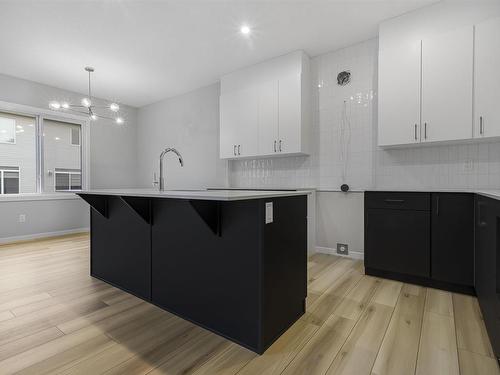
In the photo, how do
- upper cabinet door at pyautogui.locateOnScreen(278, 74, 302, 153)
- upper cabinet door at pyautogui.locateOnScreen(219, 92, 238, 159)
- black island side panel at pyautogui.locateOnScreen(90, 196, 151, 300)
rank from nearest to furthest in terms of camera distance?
black island side panel at pyautogui.locateOnScreen(90, 196, 151, 300) < upper cabinet door at pyautogui.locateOnScreen(278, 74, 302, 153) < upper cabinet door at pyautogui.locateOnScreen(219, 92, 238, 159)

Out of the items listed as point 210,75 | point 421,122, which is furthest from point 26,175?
point 421,122

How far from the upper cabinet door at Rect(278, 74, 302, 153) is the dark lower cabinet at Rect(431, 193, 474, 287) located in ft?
5.55

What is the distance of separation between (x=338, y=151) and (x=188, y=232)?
8.05ft

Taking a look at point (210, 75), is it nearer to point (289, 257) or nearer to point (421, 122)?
point (421, 122)

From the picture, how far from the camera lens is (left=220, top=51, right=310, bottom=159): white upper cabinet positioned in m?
3.49

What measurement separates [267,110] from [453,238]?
2.60m

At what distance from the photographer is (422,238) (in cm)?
242

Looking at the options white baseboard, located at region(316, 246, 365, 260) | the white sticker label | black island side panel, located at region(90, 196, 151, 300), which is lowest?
white baseboard, located at region(316, 246, 365, 260)

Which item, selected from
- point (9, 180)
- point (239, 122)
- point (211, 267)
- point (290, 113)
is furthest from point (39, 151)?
point (211, 267)

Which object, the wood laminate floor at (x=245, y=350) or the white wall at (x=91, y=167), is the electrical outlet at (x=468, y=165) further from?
the white wall at (x=91, y=167)

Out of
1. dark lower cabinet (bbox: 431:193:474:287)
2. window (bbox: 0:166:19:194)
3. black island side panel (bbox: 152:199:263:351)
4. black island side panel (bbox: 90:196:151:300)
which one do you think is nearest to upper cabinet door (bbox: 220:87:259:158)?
black island side panel (bbox: 90:196:151:300)

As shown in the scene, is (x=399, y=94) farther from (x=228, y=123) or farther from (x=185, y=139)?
(x=185, y=139)

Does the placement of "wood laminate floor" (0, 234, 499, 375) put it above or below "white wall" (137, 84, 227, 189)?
below

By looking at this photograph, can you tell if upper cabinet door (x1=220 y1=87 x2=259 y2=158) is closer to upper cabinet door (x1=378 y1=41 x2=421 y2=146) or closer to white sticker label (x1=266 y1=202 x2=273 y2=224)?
upper cabinet door (x1=378 y1=41 x2=421 y2=146)
